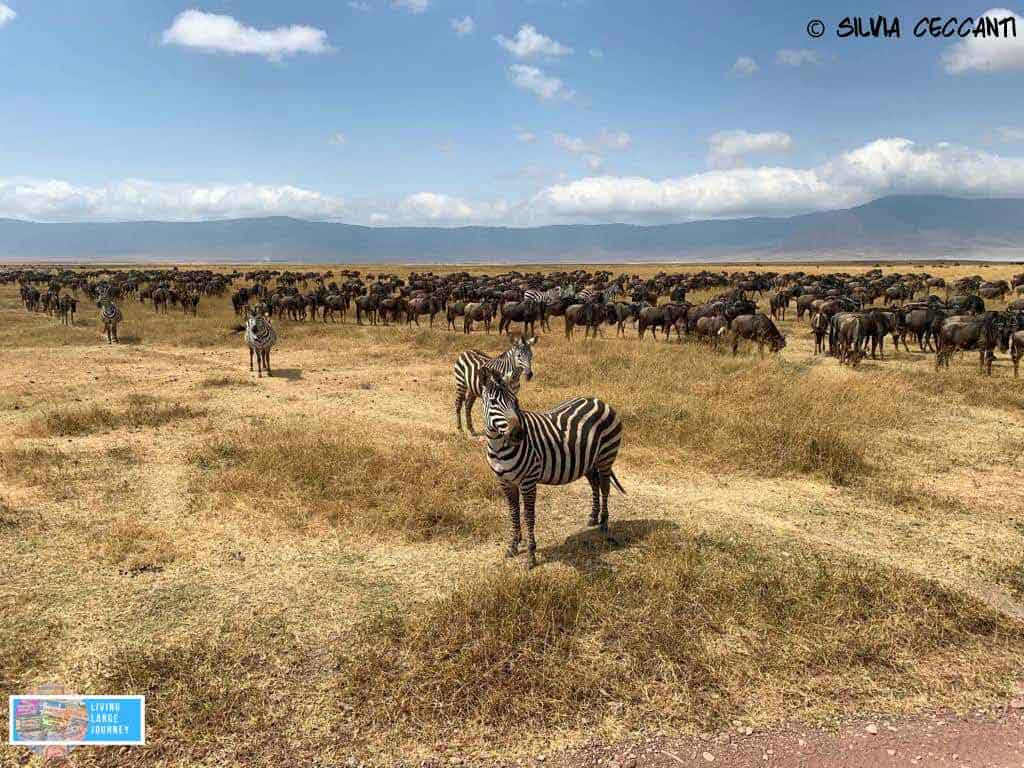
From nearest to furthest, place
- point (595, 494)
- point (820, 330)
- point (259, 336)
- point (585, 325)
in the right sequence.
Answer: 1. point (595, 494)
2. point (259, 336)
3. point (820, 330)
4. point (585, 325)

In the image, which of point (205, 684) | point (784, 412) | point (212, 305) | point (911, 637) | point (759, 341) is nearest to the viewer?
point (205, 684)

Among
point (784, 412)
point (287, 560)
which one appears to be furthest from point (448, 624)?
point (784, 412)

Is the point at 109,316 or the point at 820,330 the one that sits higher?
the point at 109,316

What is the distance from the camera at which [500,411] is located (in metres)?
6.16

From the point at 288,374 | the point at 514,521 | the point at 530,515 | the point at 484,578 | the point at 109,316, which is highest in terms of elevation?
the point at 109,316

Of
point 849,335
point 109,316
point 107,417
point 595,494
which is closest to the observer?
point 595,494

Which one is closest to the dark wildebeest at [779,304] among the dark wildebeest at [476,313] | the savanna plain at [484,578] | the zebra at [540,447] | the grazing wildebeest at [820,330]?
the grazing wildebeest at [820,330]

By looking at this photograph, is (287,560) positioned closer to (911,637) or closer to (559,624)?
(559,624)

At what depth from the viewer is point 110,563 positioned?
6.90 meters

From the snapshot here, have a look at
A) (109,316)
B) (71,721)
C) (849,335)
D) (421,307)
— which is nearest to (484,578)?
(71,721)

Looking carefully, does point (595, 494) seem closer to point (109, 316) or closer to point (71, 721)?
point (71, 721)

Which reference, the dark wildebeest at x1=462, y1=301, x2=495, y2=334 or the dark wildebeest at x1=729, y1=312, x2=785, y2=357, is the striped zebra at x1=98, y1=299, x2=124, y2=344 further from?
the dark wildebeest at x1=729, y1=312, x2=785, y2=357

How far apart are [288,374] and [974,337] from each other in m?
21.0

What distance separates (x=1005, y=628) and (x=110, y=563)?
30.0 ft
